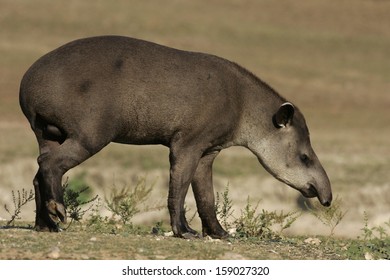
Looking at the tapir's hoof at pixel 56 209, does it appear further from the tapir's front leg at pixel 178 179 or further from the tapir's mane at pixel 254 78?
the tapir's mane at pixel 254 78

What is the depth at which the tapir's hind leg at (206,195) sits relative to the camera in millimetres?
14695

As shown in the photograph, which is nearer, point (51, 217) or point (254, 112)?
point (51, 217)

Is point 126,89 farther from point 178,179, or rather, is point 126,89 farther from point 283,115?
point 283,115

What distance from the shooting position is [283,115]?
14.6 meters

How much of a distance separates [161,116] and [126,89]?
2.00 feet

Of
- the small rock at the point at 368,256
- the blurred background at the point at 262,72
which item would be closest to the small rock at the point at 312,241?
the small rock at the point at 368,256

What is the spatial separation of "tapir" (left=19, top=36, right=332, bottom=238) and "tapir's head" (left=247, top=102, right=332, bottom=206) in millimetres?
14

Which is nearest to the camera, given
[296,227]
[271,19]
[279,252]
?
[279,252]

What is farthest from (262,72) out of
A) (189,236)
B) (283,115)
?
(189,236)

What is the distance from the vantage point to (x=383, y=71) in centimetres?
5209

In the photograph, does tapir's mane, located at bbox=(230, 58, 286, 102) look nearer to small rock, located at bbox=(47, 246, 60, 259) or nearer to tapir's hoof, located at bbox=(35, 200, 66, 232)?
tapir's hoof, located at bbox=(35, 200, 66, 232)

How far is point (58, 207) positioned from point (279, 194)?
1611cm

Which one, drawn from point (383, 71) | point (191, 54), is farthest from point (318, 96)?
point (191, 54)

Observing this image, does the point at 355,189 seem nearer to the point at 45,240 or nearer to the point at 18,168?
the point at 18,168
